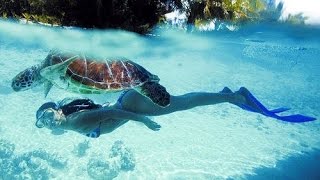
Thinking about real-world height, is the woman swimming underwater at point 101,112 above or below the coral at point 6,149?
above

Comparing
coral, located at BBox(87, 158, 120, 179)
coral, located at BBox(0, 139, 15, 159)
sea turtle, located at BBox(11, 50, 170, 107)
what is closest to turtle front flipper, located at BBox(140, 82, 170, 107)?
sea turtle, located at BBox(11, 50, 170, 107)

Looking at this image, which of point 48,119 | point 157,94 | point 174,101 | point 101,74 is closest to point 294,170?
point 174,101

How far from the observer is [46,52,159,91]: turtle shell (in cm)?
526

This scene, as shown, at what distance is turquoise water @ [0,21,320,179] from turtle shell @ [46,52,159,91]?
2614mm

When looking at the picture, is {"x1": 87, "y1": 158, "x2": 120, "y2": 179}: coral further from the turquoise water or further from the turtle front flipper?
the turtle front flipper

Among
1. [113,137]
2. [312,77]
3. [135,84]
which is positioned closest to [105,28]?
[113,137]

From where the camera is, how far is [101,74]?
5352mm

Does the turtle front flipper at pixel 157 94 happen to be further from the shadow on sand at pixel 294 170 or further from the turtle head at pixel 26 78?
the shadow on sand at pixel 294 170

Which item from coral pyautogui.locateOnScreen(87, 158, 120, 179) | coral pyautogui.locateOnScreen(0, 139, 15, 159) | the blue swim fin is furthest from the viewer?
coral pyautogui.locateOnScreen(0, 139, 15, 159)

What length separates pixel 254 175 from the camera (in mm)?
10672

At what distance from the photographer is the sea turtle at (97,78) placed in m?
5.24

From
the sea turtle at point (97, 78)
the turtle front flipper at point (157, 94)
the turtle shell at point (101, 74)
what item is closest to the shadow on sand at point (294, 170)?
the turtle front flipper at point (157, 94)

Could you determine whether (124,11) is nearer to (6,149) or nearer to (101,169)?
(6,149)

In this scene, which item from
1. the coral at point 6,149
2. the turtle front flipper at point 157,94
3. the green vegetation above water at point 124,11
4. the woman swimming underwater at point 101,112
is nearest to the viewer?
the woman swimming underwater at point 101,112
